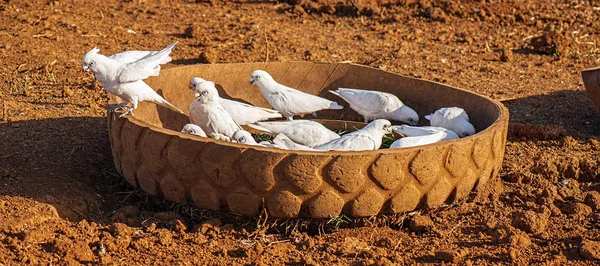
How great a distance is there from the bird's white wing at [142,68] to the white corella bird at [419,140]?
1448 millimetres

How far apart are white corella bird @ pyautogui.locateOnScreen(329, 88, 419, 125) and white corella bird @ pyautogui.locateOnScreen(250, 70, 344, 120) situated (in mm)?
196

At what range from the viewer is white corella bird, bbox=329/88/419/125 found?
229 inches

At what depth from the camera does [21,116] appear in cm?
592

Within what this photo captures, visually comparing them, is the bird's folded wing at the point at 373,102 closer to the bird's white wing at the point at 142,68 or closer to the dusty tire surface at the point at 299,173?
the dusty tire surface at the point at 299,173

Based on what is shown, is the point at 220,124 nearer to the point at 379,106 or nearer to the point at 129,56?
the point at 129,56

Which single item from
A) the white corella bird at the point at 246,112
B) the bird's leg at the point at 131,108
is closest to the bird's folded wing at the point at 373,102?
the white corella bird at the point at 246,112

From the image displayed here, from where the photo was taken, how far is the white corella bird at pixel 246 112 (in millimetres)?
5648

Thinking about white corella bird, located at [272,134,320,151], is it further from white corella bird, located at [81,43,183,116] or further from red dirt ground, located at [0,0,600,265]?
white corella bird, located at [81,43,183,116]

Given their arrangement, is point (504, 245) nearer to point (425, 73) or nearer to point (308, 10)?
point (425, 73)

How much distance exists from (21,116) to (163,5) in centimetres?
402

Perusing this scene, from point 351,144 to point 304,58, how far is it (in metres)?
3.39

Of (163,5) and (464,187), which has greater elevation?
(464,187)

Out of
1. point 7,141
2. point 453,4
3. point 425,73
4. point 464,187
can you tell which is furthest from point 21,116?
point 453,4

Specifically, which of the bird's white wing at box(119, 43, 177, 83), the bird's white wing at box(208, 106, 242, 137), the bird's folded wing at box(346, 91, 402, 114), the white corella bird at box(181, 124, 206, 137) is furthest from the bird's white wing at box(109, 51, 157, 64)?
the bird's folded wing at box(346, 91, 402, 114)
